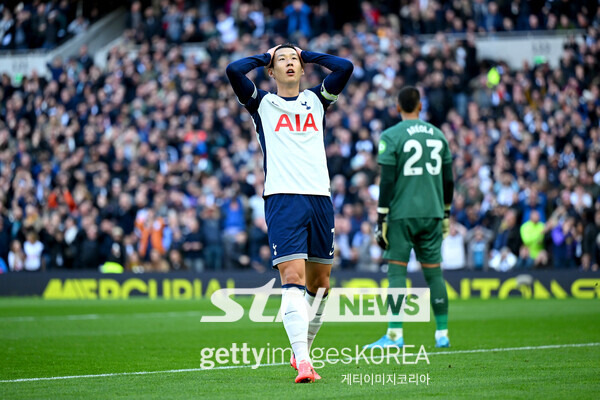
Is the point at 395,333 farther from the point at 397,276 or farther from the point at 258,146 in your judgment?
the point at 258,146

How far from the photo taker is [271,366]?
852cm

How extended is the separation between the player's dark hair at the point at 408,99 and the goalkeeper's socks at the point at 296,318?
3.59m

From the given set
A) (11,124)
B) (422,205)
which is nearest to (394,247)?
(422,205)

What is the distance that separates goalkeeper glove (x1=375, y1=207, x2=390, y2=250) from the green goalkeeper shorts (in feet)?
0.16

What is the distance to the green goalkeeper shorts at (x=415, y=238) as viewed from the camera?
1027 cm

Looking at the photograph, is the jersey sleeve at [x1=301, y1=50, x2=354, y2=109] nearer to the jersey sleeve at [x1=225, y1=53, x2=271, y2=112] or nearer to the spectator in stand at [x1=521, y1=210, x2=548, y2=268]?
the jersey sleeve at [x1=225, y1=53, x2=271, y2=112]

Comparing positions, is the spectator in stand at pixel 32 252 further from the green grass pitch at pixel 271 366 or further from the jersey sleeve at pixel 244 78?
the jersey sleeve at pixel 244 78

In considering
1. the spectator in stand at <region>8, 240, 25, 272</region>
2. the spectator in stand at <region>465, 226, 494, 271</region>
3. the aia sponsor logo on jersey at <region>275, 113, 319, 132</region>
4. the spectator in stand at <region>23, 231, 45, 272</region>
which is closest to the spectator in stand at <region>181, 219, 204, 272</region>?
the spectator in stand at <region>23, 231, 45, 272</region>

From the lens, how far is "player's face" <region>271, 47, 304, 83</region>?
7762mm

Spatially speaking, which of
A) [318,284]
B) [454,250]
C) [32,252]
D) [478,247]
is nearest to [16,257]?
[32,252]

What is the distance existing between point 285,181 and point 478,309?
9.96 m

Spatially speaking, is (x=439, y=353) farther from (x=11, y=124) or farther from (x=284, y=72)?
(x=11, y=124)

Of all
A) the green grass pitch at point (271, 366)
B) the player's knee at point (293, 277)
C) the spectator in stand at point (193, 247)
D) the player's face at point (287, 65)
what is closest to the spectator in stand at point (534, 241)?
the green grass pitch at point (271, 366)

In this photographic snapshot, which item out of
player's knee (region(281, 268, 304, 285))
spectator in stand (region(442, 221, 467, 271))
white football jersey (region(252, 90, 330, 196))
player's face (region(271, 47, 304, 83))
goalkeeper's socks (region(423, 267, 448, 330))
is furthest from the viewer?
spectator in stand (region(442, 221, 467, 271))
